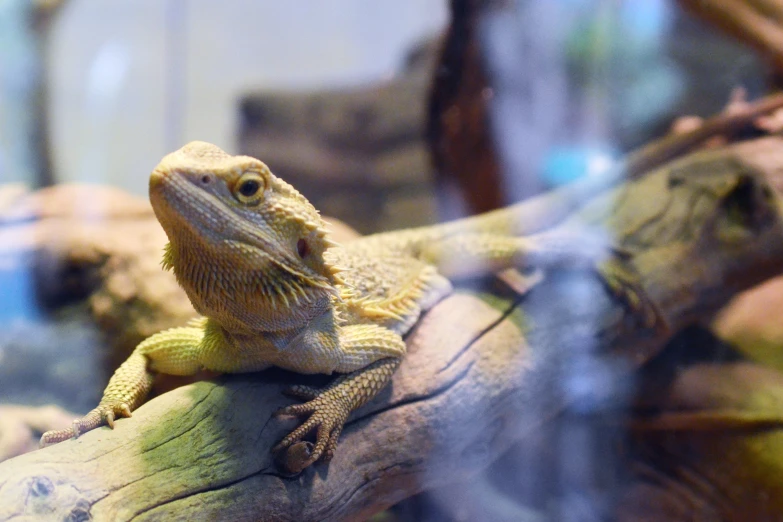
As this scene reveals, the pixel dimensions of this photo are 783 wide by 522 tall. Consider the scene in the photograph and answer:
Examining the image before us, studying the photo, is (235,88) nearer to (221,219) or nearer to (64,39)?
(64,39)

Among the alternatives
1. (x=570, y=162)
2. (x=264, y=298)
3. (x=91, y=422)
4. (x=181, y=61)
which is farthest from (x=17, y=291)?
(x=570, y=162)

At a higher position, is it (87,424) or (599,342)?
(87,424)

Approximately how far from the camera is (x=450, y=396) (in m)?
2.97

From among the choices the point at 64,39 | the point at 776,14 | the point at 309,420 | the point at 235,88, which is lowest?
the point at 309,420

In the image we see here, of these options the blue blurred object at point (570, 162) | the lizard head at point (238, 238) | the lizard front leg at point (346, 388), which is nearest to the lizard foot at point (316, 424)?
the lizard front leg at point (346, 388)

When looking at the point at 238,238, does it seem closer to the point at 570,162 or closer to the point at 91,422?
the point at 91,422

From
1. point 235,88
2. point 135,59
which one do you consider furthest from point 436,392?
point 235,88

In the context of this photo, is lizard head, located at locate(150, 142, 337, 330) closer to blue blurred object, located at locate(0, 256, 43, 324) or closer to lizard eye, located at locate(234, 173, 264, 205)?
lizard eye, located at locate(234, 173, 264, 205)

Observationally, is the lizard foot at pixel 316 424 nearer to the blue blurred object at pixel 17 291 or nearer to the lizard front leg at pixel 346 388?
the lizard front leg at pixel 346 388

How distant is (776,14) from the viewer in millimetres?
5578

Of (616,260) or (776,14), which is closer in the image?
(616,260)

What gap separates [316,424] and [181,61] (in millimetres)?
4675

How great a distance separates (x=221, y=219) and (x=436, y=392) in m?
1.49

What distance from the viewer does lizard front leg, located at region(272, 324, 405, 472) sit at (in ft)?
7.82
